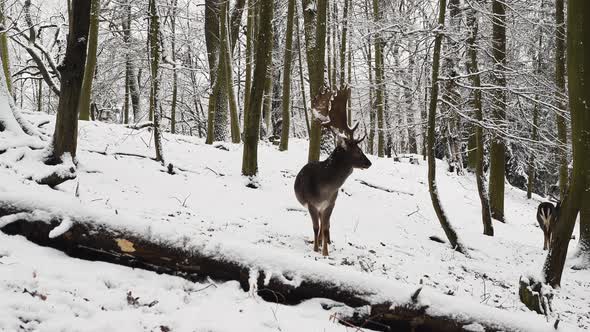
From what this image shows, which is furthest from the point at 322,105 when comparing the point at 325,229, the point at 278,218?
the point at 325,229

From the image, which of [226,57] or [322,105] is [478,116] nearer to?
[322,105]

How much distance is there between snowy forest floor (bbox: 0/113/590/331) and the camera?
12.2 ft

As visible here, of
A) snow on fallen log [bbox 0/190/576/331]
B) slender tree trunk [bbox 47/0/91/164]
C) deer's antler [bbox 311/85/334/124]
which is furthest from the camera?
deer's antler [bbox 311/85/334/124]

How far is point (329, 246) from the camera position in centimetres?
780

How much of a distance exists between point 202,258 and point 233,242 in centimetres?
34

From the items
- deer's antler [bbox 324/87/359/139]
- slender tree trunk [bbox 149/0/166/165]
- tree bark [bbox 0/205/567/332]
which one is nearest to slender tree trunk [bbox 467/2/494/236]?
deer's antler [bbox 324/87/359/139]

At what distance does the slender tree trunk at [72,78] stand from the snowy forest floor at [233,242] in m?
0.74

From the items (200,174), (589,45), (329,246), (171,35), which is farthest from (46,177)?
(171,35)

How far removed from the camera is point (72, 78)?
745 centimetres

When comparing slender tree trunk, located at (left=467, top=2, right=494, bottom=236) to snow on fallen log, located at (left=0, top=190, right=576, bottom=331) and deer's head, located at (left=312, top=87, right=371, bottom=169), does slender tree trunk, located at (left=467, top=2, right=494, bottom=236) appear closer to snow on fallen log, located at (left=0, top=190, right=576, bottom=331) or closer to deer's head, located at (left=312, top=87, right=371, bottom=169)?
deer's head, located at (left=312, top=87, right=371, bottom=169)

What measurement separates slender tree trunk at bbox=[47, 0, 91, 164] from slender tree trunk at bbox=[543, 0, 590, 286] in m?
7.75

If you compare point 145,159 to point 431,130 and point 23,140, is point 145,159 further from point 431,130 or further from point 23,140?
point 431,130

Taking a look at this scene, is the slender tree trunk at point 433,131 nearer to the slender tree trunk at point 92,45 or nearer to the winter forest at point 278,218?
the winter forest at point 278,218

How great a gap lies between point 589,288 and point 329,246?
4.76m
